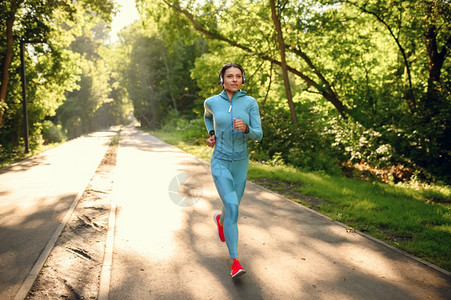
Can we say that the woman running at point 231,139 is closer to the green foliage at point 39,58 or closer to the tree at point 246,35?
the tree at point 246,35

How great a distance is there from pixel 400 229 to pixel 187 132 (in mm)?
23224

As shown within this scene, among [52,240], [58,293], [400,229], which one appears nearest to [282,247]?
[400,229]

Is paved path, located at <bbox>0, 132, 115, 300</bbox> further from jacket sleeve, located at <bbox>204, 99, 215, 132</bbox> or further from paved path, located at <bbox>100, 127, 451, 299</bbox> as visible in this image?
jacket sleeve, located at <bbox>204, 99, 215, 132</bbox>

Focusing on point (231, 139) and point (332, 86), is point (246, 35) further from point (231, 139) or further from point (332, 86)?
point (231, 139)

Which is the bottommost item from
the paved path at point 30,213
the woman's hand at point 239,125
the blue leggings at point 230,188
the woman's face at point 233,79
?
the paved path at point 30,213

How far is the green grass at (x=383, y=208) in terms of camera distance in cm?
475

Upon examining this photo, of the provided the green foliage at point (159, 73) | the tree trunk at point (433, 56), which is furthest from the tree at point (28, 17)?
the green foliage at point (159, 73)

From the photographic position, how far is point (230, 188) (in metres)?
3.77

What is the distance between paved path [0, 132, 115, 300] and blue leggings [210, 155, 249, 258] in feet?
7.15

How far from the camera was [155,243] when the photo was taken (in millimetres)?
4695

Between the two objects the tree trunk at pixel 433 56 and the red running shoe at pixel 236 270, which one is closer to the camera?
the red running shoe at pixel 236 270

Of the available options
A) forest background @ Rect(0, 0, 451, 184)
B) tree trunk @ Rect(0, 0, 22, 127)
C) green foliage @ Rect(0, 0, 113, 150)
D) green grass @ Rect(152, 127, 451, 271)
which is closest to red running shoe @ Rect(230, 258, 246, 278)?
green grass @ Rect(152, 127, 451, 271)

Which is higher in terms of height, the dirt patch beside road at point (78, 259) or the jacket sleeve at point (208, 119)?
the jacket sleeve at point (208, 119)

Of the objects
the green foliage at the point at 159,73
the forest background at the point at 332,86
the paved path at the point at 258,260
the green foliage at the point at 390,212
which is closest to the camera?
the paved path at the point at 258,260
